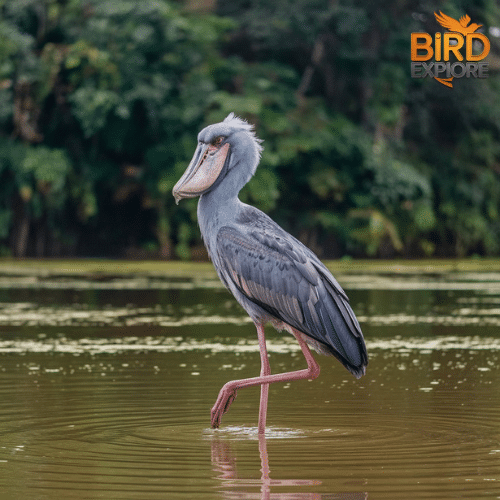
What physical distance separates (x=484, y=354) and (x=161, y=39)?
26.1m

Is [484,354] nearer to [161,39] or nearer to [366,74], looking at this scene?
[161,39]

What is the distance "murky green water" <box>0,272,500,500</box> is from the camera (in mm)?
5934

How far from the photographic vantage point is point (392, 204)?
39.4 metres

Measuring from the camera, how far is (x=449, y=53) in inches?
1606

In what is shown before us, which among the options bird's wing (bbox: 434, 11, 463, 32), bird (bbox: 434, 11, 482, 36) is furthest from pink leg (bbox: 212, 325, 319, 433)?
bird's wing (bbox: 434, 11, 463, 32)

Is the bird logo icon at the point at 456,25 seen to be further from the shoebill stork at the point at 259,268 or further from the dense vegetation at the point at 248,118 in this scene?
the shoebill stork at the point at 259,268

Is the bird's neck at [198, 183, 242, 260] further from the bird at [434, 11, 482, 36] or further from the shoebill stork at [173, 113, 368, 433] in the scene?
the bird at [434, 11, 482, 36]

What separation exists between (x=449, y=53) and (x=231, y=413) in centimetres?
3368

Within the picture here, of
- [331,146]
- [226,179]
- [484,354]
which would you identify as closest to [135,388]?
[226,179]

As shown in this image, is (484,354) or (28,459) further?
(484,354)

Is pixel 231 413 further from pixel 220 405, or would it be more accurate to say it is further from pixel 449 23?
pixel 449 23

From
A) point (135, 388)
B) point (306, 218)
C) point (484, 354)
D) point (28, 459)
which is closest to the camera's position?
point (28, 459)

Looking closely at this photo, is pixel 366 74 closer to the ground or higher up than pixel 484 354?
higher up

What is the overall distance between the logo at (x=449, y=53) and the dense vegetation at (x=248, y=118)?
0.58m
